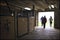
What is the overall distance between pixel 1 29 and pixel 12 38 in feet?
3.56

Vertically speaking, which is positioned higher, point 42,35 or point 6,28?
point 6,28

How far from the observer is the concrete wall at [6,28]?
18.9 ft

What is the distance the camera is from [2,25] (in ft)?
18.8

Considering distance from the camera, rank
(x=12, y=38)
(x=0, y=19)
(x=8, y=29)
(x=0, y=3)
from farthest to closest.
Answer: (x=0, y=3) → (x=12, y=38) → (x=8, y=29) → (x=0, y=19)

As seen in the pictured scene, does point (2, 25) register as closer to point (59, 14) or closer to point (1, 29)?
point (1, 29)

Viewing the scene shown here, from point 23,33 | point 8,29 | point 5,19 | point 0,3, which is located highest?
point 0,3

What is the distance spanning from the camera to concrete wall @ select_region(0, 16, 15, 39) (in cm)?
575

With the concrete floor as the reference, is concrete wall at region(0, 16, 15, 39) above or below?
above

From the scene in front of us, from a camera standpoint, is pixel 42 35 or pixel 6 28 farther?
pixel 42 35


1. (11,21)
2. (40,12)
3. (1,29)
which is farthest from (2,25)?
(40,12)

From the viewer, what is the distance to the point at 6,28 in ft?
19.7

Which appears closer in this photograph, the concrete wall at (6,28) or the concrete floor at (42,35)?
the concrete wall at (6,28)

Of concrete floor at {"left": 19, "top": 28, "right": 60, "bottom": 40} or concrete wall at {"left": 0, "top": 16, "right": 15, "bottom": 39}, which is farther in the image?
concrete floor at {"left": 19, "top": 28, "right": 60, "bottom": 40}

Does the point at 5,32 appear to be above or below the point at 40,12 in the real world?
below
